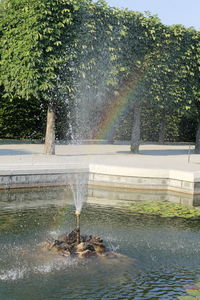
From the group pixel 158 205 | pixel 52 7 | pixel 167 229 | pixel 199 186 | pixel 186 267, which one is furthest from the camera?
pixel 52 7

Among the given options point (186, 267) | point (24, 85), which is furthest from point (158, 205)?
point (24, 85)

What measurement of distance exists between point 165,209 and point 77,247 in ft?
17.8

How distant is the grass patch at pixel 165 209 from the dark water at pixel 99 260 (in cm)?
63

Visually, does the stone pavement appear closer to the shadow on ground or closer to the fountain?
the shadow on ground

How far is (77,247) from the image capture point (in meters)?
10.4

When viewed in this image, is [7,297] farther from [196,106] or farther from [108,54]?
[196,106]

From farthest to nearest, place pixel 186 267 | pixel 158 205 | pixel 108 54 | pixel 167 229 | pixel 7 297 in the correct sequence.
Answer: pixel 108 54 → pixel 158 205 → pixel 167 229 → pixel 186 267 → pixel 7 297

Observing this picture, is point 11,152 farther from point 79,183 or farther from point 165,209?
point 165,209

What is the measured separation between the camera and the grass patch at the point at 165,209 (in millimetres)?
14677

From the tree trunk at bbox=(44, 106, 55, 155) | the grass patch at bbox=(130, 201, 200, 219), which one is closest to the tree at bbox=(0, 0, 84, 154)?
the tree trunk at bbox=(44, 106, 55, 155)

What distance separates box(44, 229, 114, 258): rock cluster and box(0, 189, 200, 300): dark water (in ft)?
0.81

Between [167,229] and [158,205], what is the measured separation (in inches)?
116

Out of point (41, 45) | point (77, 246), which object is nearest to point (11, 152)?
point (41, 45)

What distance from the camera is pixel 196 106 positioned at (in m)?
30.7
